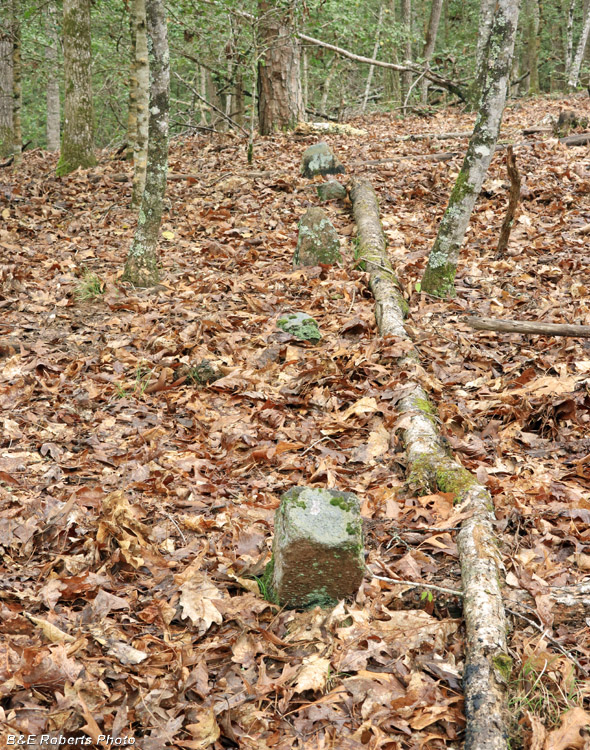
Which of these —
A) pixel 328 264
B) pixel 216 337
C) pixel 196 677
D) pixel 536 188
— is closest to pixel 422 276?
pixel 328 264

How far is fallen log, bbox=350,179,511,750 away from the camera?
2340 mm

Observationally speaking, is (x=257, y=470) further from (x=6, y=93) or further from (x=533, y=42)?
(x=533, y=42)

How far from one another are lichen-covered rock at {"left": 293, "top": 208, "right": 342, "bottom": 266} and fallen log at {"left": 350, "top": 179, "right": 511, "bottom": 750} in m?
2.14

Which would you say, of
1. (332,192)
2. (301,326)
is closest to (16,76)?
(332,192)

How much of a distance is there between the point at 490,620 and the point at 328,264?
18.2ft

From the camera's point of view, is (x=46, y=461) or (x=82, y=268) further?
(x=82, y=268)

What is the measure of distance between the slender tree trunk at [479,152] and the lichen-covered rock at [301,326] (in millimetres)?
1590

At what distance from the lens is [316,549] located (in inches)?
112

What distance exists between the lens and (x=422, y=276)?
7090 millimetres

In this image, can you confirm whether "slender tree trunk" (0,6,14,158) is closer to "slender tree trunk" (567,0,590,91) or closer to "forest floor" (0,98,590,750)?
"forest floor" (0,98,590,750)

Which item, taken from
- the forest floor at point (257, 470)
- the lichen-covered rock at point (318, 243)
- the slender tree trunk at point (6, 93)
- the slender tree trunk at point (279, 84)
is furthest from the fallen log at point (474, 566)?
the slender tree trunk at point (6, 93)

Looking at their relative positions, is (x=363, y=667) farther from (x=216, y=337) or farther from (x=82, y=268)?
(x=82, y=268)

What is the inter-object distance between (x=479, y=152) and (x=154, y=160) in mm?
3665

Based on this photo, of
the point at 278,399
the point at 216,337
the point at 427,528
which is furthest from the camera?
the point at 216,337
